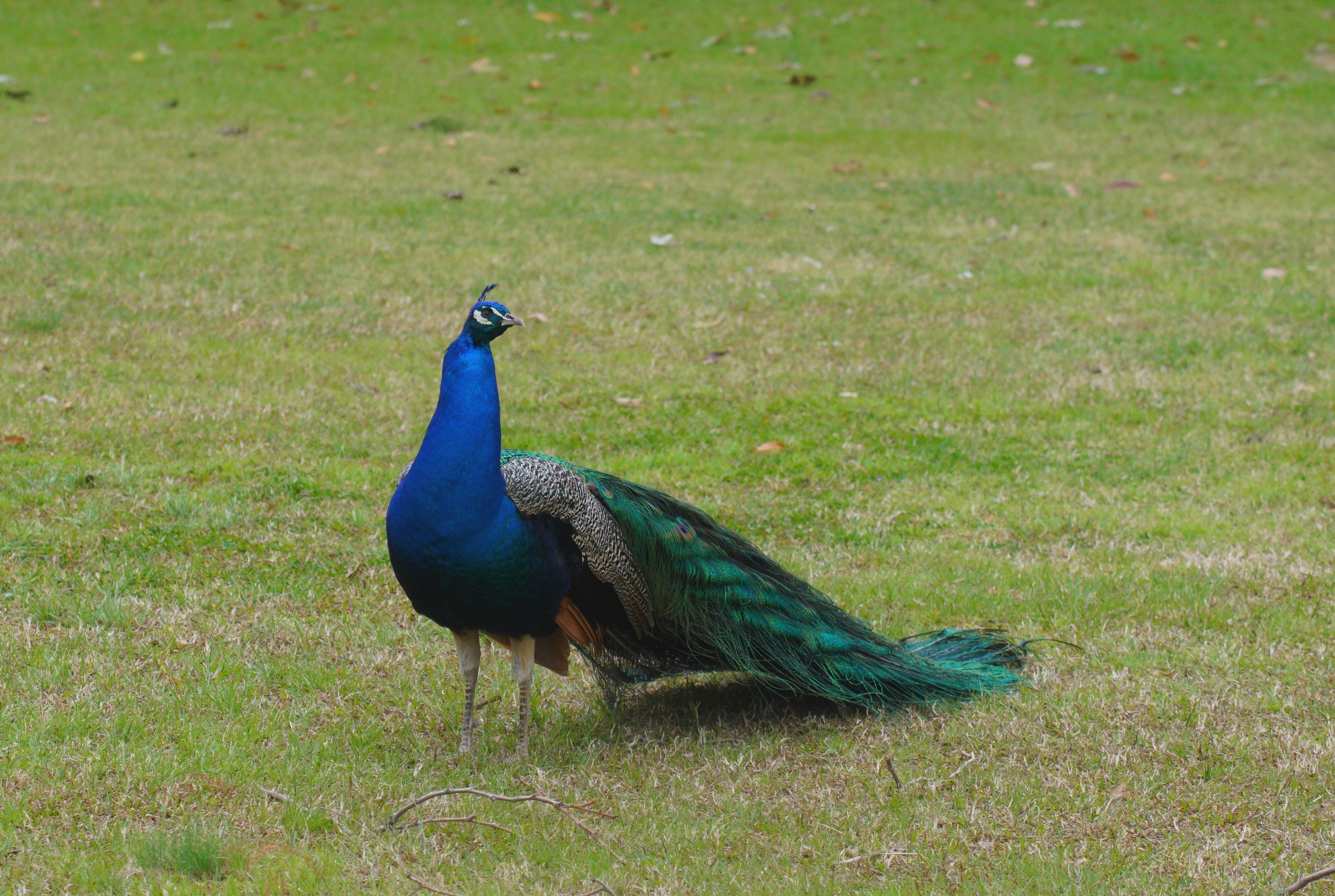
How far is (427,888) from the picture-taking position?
3867mm

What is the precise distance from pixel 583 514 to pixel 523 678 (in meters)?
0.64

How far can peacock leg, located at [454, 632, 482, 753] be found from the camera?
4949mm

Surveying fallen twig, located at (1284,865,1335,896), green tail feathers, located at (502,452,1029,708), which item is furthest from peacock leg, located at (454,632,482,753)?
fallen twig, located at (1284,865,1335,896)

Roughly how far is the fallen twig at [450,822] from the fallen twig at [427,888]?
24 centimetres

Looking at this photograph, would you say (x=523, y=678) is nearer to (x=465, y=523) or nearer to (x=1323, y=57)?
(x=465, y=523)

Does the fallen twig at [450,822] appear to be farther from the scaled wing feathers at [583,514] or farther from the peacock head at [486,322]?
the peacock head at [486,322]

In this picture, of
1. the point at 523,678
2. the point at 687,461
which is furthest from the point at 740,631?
the point at 687,461

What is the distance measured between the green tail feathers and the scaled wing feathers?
0.20 ft

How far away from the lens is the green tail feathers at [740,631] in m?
5.06

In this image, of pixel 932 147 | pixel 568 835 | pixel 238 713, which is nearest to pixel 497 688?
pixel 238 713

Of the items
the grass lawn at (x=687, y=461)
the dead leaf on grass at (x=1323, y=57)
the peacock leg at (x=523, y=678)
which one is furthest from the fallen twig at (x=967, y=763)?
the dead leaf on grass at (x=1323, y=57)

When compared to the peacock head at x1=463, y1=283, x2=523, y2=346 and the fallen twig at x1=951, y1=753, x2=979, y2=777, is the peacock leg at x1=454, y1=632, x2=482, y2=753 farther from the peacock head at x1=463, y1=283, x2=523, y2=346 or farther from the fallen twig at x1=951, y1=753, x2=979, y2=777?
the fallen twig at x1=951, y1=753, x2=979, y2=777

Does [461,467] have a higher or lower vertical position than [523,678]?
higher

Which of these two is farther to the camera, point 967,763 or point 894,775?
point 967,763
